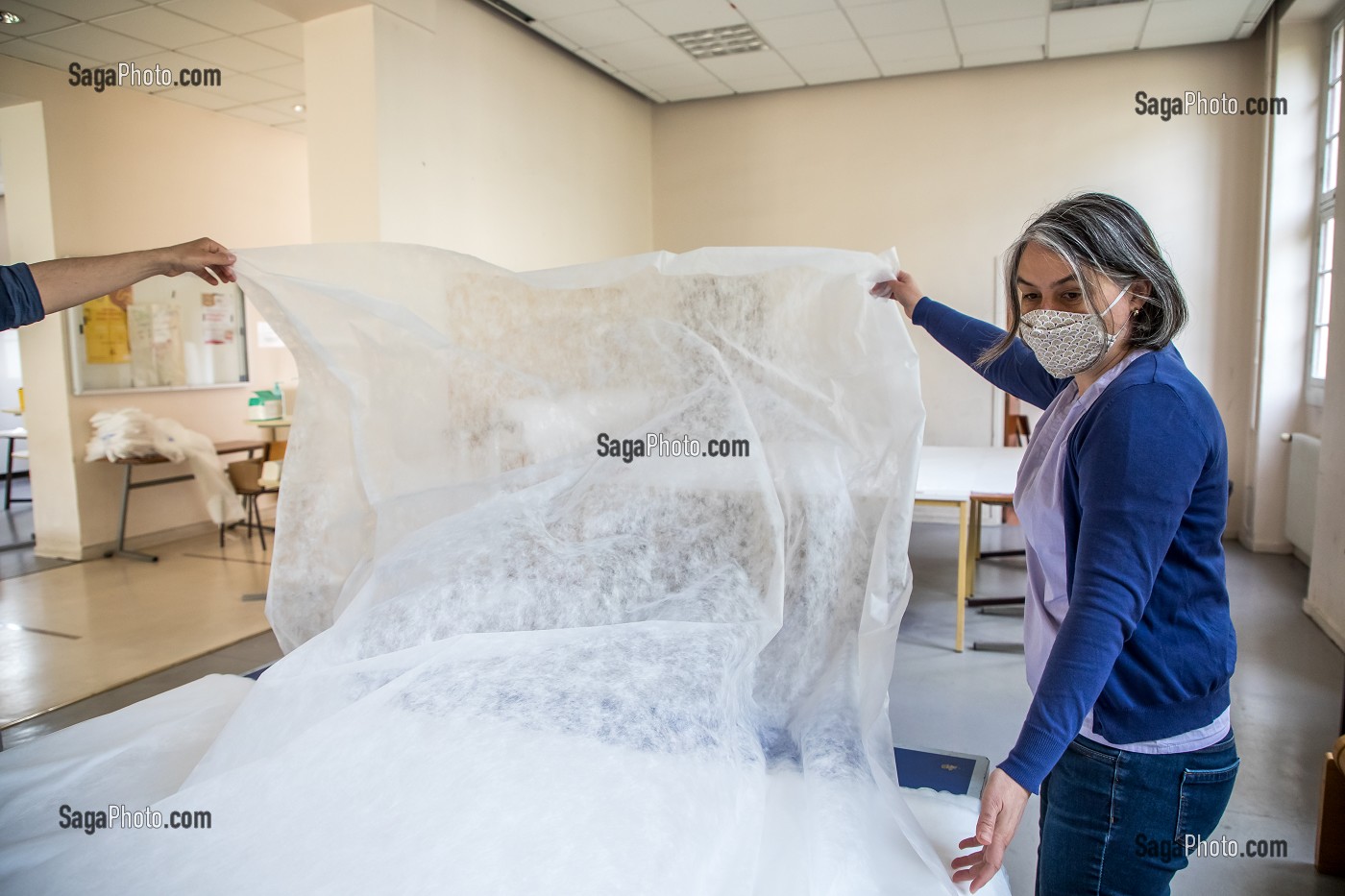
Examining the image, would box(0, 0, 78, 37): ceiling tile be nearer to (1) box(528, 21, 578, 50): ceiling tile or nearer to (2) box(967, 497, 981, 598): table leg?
(1) box(528, 21, 578, 50): ceiling tile

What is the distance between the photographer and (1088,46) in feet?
15.7

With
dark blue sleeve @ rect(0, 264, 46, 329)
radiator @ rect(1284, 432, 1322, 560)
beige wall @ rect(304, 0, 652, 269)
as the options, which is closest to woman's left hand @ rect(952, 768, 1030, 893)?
dark blue sleeve @ rect(0, 264, 46, 329)

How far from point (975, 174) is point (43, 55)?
5092mm

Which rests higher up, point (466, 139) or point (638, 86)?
point (638, 86)

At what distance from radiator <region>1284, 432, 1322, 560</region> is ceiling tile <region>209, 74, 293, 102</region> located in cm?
568

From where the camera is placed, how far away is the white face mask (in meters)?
0.96

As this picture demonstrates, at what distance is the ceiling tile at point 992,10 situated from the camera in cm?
418

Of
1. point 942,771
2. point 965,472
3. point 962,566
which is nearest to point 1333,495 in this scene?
point 965,472

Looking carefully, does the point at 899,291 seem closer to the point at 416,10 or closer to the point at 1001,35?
the point at 416,10

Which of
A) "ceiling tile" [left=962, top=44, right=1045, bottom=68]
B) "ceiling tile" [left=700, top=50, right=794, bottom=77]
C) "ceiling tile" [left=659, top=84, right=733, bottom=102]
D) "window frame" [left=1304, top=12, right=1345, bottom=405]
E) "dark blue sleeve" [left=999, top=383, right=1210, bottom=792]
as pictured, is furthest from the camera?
"ceiling tile" [left=659, top=84, right=733, bottom=102]

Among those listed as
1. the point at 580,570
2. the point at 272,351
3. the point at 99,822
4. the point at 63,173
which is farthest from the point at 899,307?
the point at 272,351

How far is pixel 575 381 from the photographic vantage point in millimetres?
1488

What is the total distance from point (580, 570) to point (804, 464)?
386 mm

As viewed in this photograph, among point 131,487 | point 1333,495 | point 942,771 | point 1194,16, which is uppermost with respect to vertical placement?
point 1194,16
